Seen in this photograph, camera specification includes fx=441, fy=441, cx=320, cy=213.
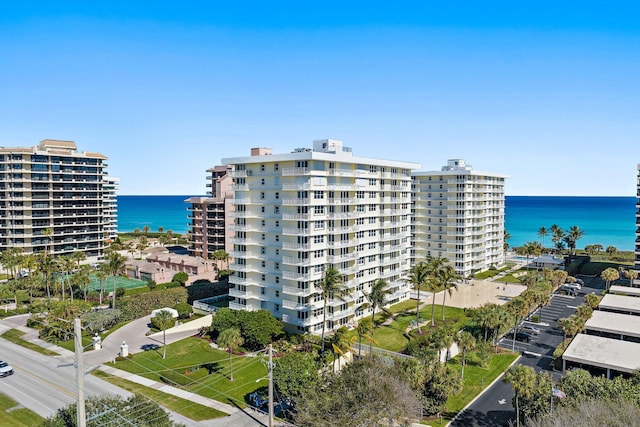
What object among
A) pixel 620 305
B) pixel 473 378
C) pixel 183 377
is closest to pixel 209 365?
pixel 183 377

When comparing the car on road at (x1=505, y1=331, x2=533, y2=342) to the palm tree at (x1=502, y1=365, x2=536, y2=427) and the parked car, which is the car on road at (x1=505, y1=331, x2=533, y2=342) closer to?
the parked car

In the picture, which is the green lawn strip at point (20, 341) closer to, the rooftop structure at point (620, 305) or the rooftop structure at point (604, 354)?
the rooftop structure at point (604, 354)

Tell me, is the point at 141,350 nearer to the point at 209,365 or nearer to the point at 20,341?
the point at 209,365

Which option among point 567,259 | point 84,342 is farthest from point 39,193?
point 567,259

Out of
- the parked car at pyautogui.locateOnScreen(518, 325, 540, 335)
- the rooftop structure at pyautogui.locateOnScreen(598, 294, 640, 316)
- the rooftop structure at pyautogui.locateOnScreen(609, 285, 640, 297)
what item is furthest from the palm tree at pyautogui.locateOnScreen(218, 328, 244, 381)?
the rooftop structure at pyautogui.locateOnScreen(609, 285, 640, 297)

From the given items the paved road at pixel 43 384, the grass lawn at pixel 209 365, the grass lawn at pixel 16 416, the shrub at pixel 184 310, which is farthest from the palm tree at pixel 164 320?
the grass lawn at pixel 16 416
